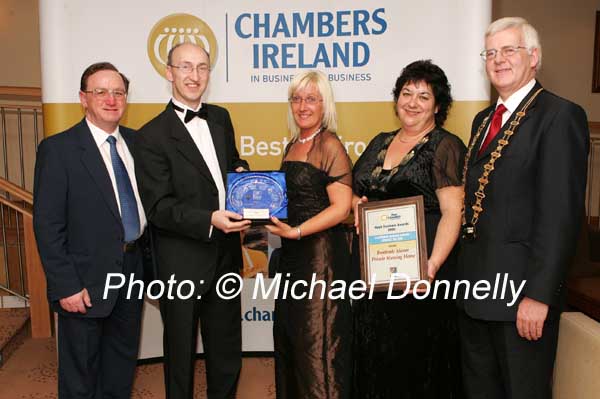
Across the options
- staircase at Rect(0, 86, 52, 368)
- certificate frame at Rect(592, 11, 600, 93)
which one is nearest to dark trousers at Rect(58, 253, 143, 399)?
staircase at Rect(0, 86, 52, 368)

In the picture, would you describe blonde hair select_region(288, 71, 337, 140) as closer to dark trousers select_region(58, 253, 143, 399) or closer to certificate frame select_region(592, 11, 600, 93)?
dark trousers select_region(58, 253, 143, 399)

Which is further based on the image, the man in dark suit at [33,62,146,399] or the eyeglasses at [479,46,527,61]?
the man in dark suit at [33,62,146,399]

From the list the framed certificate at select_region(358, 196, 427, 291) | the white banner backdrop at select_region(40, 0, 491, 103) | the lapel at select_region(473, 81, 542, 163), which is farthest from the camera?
the white banner backdrop at select_region(40, 0, 491, 103)

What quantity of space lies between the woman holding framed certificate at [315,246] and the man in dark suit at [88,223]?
701 millimetres

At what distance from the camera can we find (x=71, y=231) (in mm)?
2463

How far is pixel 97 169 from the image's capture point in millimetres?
2457

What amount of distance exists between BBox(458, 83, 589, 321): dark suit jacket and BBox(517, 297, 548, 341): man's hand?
0.11 feet

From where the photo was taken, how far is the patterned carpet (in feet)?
10.8

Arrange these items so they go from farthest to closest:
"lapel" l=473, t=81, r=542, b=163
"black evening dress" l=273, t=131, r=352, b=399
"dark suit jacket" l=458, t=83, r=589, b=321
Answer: "black evening dress" l=273, t=131, r=352, b=399 → "lapel" l=473, t=81, r=542, b=163 → "dark suit jacket" l=458, t=83, r=589, b=321

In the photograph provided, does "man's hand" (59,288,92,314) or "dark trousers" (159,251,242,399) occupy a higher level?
"man's hand" (59,288,92,314)

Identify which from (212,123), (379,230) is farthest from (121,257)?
(379,230)

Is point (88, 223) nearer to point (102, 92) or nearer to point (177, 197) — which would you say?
point (177, 197)

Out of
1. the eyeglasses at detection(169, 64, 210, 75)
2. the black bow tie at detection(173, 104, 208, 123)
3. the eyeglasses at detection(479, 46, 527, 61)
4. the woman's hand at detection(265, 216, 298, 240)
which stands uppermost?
the eyeglasses at detection(169, 64, 210, 75)

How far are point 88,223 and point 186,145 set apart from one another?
55 centimetres
